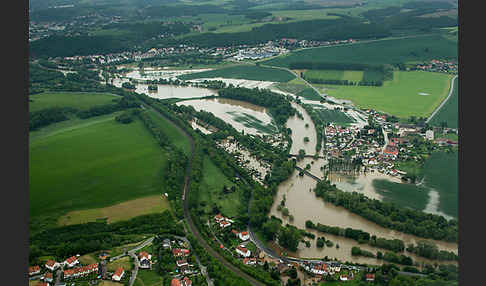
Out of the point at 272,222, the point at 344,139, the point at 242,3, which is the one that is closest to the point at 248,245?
the point at 272,222

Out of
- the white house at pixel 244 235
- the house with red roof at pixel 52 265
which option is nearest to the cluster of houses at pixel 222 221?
the white house at pixel 244 235

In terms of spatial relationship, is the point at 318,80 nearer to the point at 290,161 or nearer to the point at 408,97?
the point at 408,97

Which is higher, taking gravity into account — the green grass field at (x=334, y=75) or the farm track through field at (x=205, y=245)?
the green grass field at (x=334, y=75)

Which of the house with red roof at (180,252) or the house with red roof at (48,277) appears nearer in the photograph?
the house with red roof at (48,277)

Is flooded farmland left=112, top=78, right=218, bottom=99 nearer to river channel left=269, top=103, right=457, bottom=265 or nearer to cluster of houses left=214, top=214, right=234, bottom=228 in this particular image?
river channel left=269, top=103, right=457, bottom=265

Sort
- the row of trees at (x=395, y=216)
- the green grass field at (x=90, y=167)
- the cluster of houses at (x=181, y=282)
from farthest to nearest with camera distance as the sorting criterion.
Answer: the green grass field at (x=90, y=167) → the row of trees at (x=395, y=216) → the cluster of houses at (x=181, y=282)

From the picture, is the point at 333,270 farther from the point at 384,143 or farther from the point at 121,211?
the point at 384,143

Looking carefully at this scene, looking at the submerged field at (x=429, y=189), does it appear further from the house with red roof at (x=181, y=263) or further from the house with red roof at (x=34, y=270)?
the house with red roof at (x=34, y=270)
